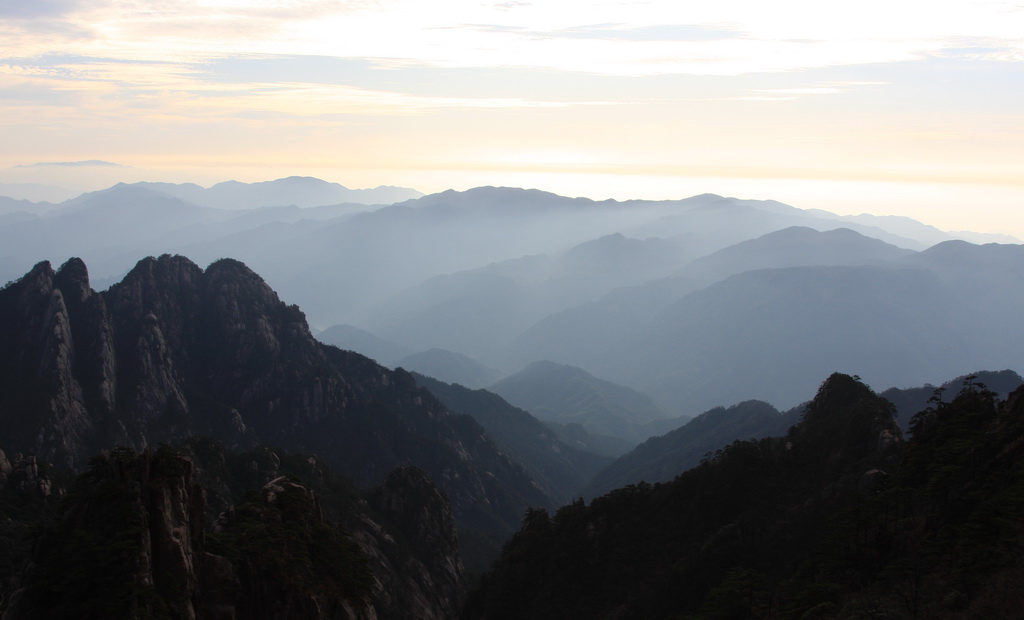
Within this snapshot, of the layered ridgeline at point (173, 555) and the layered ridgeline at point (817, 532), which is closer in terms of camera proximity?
the layered ridgeline at point (173, 555)

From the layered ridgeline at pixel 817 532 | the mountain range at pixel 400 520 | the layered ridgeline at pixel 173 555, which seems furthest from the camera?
the mountain range at pixel 400 520

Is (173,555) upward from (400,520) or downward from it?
upward

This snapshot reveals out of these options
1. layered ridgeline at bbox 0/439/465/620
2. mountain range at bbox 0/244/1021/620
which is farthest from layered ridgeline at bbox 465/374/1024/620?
layered ridgeline at bbox 0/439/465/620

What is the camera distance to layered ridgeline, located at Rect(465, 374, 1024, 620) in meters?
46.7

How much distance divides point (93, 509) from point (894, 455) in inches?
2776

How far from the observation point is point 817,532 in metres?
70.5

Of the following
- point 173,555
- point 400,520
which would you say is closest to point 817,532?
point 173,555

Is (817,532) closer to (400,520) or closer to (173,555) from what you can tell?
(173,555)

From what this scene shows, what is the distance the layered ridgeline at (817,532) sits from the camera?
46.7 meters

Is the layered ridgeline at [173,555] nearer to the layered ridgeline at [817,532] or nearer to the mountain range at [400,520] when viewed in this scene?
the mountain range at [400,520]

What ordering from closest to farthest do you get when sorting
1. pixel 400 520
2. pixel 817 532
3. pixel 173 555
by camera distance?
pixel 173 555
pixel 817 532
pixel 400 520

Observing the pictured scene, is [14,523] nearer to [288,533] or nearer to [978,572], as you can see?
[288,533]

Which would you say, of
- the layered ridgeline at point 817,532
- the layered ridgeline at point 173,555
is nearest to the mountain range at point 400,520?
the layered ridgeline at point 173,555

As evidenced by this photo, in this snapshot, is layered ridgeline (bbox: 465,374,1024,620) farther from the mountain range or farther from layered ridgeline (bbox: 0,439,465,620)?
layered ridgeline (bbox: 0,439,465,620)
